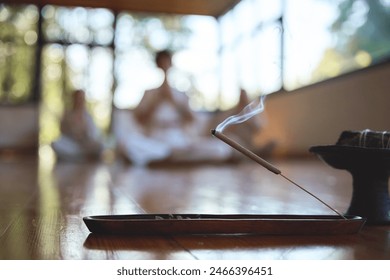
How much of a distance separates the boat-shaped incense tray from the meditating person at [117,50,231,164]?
3.90 m

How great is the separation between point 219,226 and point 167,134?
414cm

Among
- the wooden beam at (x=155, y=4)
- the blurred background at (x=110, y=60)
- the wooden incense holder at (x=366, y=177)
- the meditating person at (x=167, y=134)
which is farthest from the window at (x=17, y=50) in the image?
the wooden incense holder at (x=366, y=177)

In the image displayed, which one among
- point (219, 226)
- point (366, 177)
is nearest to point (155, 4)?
point (366, 177)

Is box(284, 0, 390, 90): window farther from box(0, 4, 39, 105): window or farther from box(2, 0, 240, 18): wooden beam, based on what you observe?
box(0, 4, 39, 105): window

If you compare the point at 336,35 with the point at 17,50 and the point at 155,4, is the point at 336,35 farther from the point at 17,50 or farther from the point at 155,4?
the point at 17,50

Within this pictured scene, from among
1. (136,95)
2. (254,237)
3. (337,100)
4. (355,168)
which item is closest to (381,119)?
(337,100)

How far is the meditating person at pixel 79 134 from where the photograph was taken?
5.98 meters

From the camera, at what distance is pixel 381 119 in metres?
4.34

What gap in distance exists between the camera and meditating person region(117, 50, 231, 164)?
4.77 m

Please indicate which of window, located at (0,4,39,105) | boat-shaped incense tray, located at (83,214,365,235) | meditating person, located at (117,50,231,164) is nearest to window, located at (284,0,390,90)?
meditating person, located at (117,50,231,164)

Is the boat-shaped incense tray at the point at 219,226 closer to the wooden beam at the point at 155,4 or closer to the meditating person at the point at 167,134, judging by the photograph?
the meditating person at the point at 167,134

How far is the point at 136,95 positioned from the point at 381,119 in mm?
4570

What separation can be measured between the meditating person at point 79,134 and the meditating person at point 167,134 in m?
1.23

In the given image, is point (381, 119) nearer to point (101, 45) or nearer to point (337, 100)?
point (337, 100)
